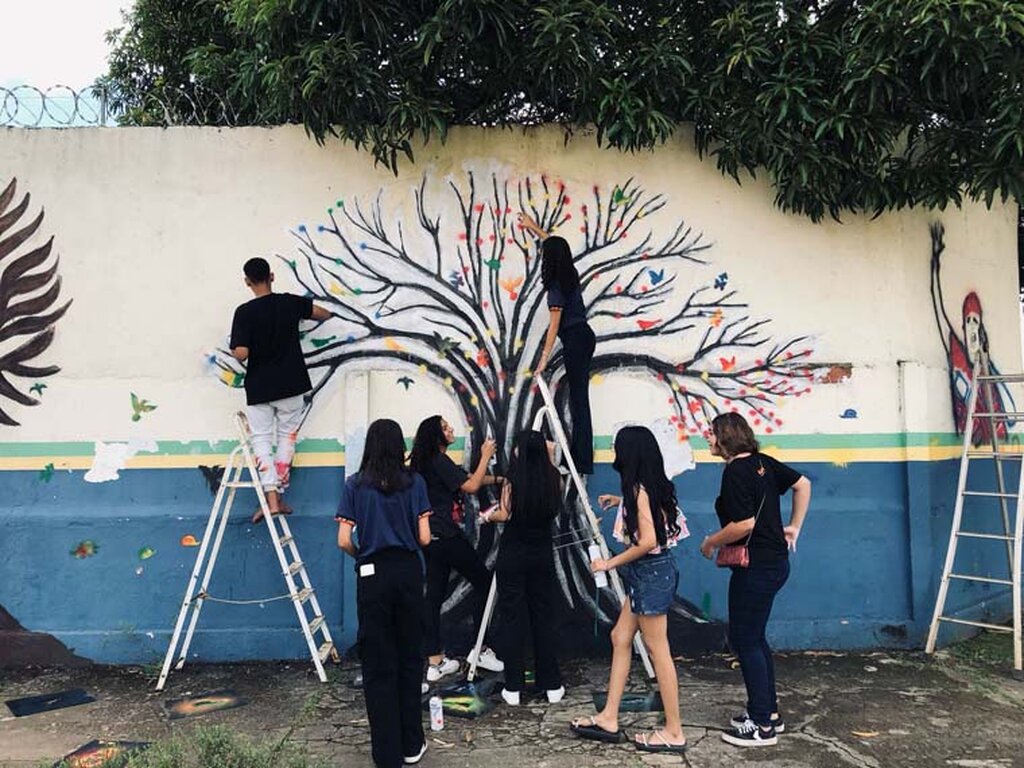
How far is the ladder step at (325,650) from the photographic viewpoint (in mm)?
5188

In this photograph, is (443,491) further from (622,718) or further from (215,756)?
(215,756)

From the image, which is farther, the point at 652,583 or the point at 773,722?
the point at 773,722

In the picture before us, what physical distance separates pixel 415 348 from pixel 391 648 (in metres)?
2.37

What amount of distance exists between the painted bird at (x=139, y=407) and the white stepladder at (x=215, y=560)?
2.14ft

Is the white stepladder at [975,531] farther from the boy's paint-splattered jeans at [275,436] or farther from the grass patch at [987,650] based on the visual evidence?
the boy's paint-splattered jeans at [275,436]

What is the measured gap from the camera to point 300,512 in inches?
216

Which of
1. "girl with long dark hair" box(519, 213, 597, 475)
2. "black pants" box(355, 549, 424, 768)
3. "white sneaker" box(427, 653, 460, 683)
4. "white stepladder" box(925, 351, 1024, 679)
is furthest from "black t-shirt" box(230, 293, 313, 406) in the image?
"white stepladder" box(925, 351, 1024, 679)

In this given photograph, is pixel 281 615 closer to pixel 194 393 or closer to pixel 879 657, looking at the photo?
pixel 194 393

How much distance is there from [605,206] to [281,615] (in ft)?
11.8

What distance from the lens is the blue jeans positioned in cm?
407

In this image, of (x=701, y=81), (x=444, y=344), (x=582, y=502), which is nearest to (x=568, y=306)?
(x=444, y=344)

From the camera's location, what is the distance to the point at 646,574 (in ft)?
13.2

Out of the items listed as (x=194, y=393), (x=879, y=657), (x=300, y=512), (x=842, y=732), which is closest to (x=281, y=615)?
(x=300, y=512)

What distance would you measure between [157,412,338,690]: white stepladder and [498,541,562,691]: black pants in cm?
125
